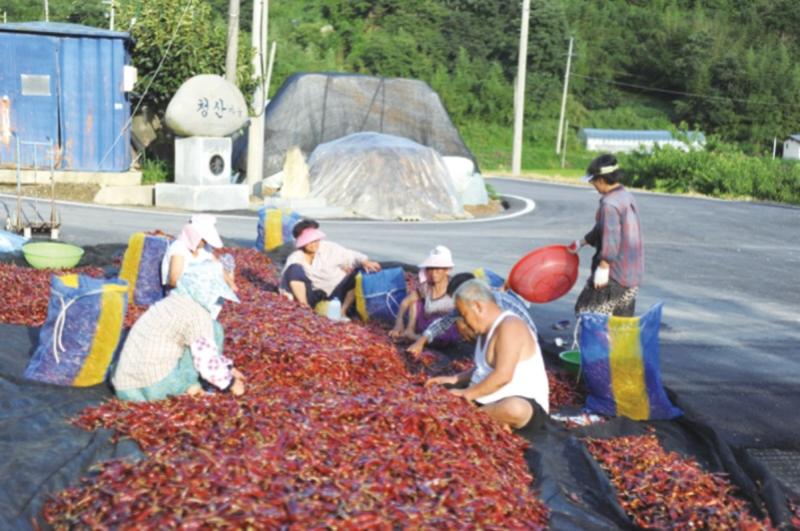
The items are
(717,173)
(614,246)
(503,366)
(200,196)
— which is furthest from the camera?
(717,173)

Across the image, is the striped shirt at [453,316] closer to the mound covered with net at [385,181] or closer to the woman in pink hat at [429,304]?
the woman in pink hat at [429,304]

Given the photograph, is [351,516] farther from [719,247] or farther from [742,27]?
[742,27]

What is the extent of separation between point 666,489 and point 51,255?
7.98 m

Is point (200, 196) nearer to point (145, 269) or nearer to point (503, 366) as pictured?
point (145, 269)

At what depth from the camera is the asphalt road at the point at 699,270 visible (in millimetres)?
8055

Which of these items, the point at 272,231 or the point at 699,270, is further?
the point at 699,270

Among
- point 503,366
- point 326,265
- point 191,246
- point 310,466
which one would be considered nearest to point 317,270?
point 326,265

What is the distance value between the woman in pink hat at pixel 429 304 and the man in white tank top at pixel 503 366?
2.28m

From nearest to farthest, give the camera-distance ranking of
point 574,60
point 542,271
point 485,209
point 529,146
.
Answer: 1. point 542,271
2. point 485,209
3. point 529,146
4. point 574,60

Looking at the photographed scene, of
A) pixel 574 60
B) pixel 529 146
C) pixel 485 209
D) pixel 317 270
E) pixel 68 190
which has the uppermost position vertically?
pixel 574 60

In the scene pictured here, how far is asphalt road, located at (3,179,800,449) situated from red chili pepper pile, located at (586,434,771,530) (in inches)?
46.7

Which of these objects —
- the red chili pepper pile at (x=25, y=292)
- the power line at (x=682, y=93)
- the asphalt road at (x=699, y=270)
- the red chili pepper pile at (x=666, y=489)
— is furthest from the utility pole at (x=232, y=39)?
the power line at (x=682, y=93)

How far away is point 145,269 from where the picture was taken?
32.4 feet

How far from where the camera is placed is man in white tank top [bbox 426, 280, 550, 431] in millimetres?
6344
